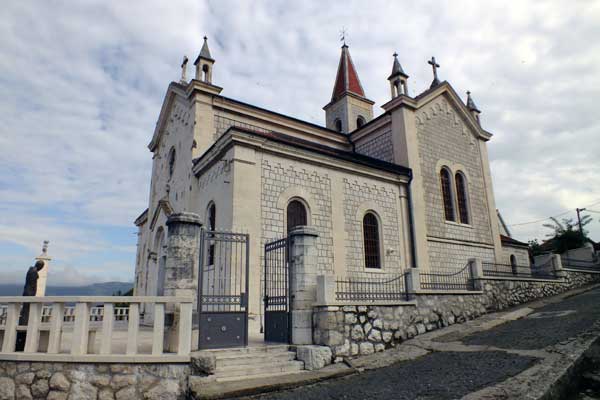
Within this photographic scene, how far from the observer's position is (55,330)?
603cm

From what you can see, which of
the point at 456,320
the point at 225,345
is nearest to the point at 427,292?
the point at 456,320

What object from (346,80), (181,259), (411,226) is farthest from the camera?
(346,80)

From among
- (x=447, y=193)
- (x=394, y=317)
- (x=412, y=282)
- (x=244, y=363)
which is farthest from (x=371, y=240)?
(x=244, y=363)

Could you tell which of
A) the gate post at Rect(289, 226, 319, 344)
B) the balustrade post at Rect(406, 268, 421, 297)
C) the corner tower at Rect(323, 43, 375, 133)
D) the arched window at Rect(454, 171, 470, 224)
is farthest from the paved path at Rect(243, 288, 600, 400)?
the corner tower at Rect(323, 43, 375, 133)

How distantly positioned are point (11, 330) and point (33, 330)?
1.48 ft

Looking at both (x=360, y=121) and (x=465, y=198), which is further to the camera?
(x=360, y=121)

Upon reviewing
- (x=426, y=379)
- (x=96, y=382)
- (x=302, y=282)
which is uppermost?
(x=302, y=282)

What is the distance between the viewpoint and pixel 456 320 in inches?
452

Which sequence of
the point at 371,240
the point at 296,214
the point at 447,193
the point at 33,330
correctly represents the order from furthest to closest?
the point at 447,193 < the point at 371,240 < the point at 296,214 < the point at 33,330

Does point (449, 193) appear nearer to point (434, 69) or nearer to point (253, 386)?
point (434, 69)

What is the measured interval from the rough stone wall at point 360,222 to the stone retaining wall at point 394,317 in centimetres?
315

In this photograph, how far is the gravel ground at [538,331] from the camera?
802cm

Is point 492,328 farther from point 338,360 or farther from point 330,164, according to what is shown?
point 330,164

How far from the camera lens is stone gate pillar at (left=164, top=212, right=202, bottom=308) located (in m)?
6.57
